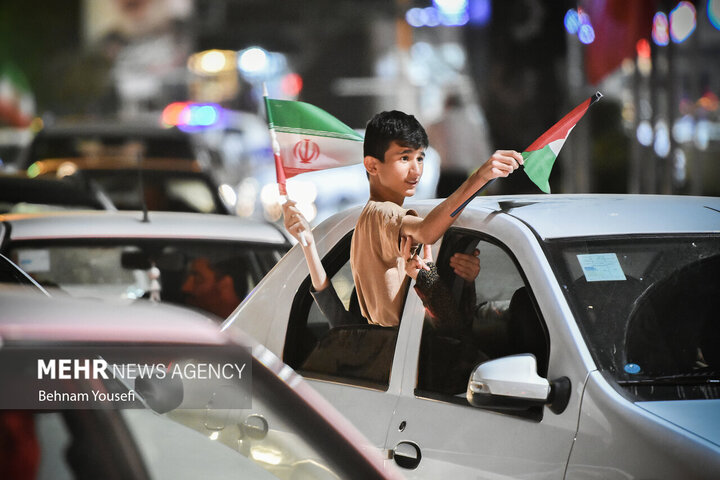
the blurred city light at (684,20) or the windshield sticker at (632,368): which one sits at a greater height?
the blurred city light at (684,20)

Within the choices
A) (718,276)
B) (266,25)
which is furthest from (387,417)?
(266,25)

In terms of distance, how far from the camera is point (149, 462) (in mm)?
2412

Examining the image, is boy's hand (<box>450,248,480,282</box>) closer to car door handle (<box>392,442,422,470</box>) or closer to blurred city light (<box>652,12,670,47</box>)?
car door handle (<box>392,442,422,470</box>)

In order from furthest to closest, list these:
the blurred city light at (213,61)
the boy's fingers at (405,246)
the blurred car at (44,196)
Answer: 1. the blurred city light at (213,61)
2. the blurred car at (44,196)
3. the boy's fingers at (405,246)

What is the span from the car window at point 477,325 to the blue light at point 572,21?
376 inches

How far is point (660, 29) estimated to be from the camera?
1208 centimetres

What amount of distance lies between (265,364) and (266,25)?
47.8m

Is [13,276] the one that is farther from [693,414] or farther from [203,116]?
[203,116]

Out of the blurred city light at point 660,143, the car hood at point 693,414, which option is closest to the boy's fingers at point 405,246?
the car hood at point 693,414

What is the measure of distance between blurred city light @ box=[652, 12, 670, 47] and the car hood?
834cm

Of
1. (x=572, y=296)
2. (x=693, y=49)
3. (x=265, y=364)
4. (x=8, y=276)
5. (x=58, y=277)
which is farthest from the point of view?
(x=693, y=49)

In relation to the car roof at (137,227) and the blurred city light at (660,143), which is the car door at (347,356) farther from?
the blurred city light at (660,143)

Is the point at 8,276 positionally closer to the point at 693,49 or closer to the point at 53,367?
the point at 53,367

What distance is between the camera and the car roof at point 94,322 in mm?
2418
